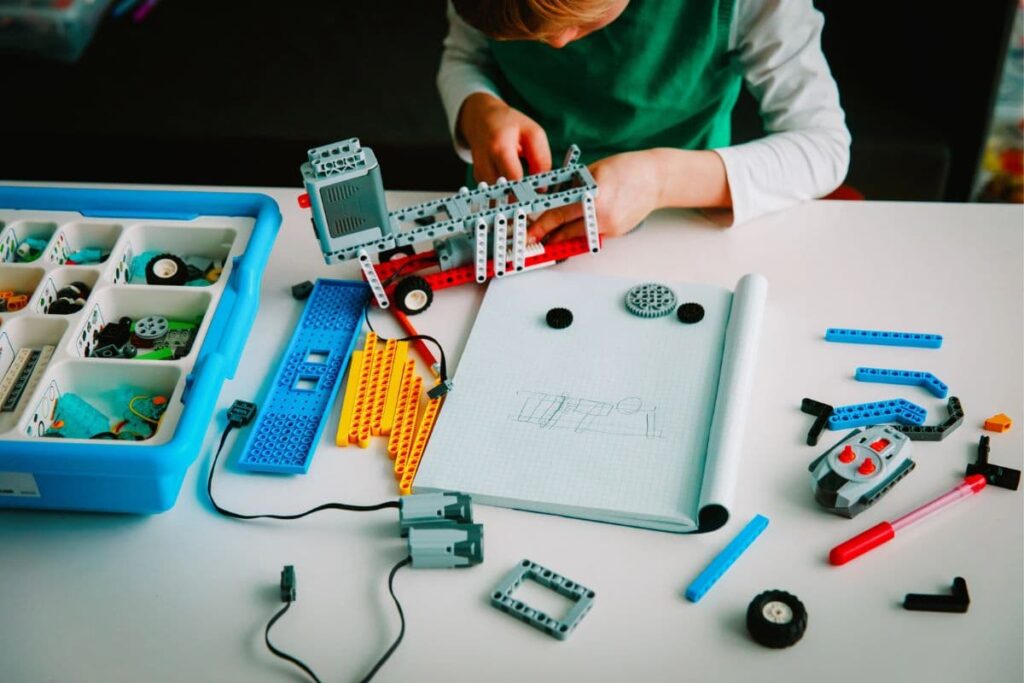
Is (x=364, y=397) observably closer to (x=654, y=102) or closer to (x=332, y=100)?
(x=654, y=102)

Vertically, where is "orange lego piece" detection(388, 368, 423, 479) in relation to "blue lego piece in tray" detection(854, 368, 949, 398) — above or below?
above

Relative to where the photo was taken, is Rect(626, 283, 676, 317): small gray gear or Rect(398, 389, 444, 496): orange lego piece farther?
Rect(626, 283, 676, 317): small gray gear

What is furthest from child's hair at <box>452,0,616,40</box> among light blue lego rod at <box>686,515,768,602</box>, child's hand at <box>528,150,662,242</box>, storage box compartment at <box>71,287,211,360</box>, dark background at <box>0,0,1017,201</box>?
dark background at <box>0,0,1017,201</box>

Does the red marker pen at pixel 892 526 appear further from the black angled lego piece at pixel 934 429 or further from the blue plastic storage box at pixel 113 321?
the blue plastic storage box at pixel 113 321

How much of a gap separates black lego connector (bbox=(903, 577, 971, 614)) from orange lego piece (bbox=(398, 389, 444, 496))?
412 millimetres

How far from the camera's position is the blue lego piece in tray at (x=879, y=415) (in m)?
0.91

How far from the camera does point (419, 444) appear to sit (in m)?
0.92

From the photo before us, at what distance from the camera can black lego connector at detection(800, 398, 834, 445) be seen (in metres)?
0.90

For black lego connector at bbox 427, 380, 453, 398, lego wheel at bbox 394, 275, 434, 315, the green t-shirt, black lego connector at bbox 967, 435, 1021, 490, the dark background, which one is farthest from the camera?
the dark background

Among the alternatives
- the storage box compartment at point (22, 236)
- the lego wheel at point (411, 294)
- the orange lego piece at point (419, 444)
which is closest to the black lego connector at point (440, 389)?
the orange lego piece at point (419, 444)

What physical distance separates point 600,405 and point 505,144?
0.36 metres

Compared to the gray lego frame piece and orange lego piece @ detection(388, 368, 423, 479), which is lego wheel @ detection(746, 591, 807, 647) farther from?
orange lego piece @ detection(388, 368, 423, 479)

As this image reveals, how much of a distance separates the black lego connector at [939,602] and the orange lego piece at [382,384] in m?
0.47

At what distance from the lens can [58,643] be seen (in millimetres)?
790
